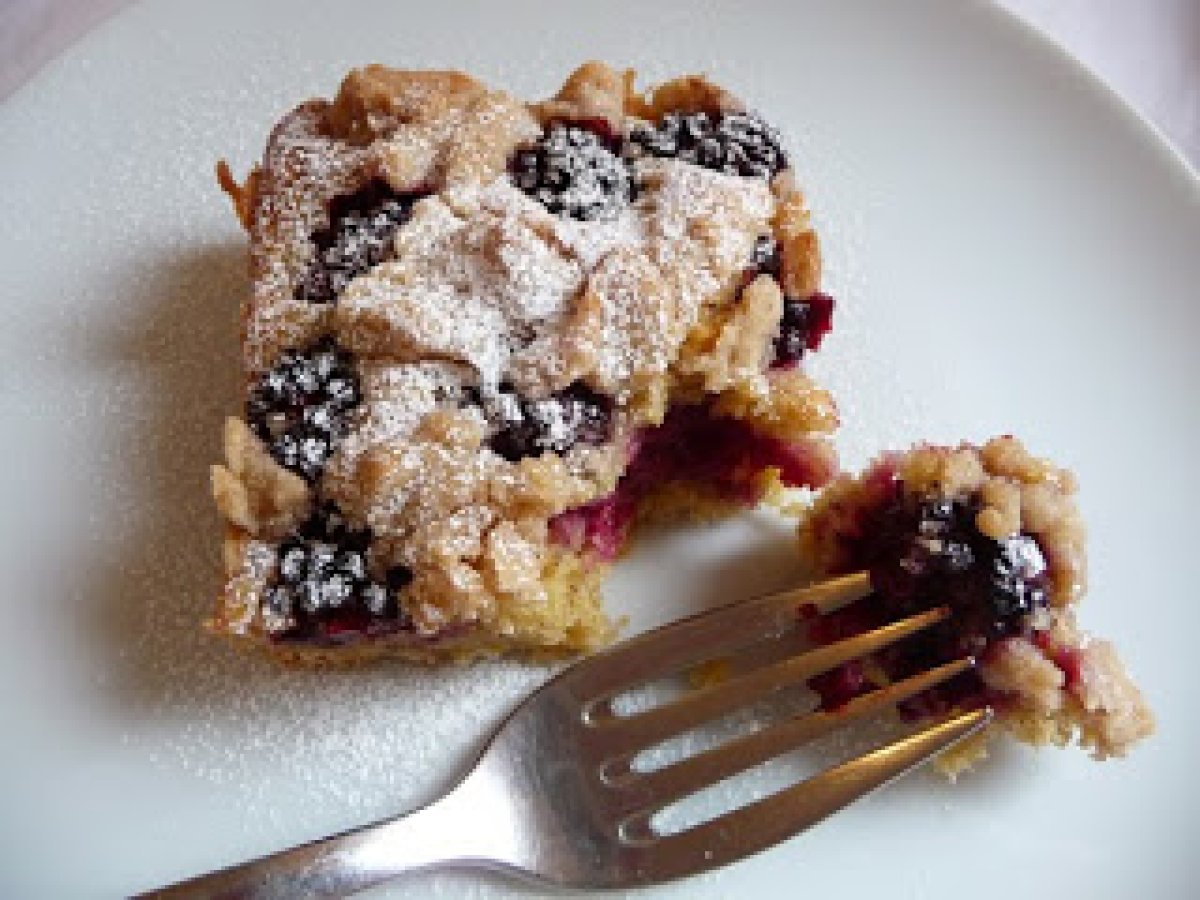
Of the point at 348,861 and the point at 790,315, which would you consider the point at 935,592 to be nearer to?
the point at 790,315

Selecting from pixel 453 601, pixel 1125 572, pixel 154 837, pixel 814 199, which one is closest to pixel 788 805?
pixel 453 601

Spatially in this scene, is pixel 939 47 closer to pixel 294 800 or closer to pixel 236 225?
pixel 236 225

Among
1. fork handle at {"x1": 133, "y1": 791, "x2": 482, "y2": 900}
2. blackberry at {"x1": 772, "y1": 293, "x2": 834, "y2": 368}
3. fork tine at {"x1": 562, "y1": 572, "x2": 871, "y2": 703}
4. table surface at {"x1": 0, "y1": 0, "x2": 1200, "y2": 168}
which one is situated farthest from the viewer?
table surface at {"x1": 0, "y1": 0, "x2": 1200, "y2": 168}

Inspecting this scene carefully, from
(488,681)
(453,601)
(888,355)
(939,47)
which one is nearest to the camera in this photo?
(453,601)

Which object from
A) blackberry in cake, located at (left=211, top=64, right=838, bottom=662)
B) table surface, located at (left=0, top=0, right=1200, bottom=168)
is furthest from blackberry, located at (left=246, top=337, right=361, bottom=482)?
table surface, located at (left=0, top=0, right=1200, bottom=168)

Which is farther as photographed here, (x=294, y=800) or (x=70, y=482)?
(x=70, y=482)

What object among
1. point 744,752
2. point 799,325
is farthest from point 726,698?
point 799,325

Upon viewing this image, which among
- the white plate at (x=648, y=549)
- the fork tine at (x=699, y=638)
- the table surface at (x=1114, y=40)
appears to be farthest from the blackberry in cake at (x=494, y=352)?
the table surface at (x=1114, y=40)

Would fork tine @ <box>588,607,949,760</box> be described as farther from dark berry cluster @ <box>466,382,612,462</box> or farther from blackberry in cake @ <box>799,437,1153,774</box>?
dark berry cluster @ <box>466,382,612,462</box>
